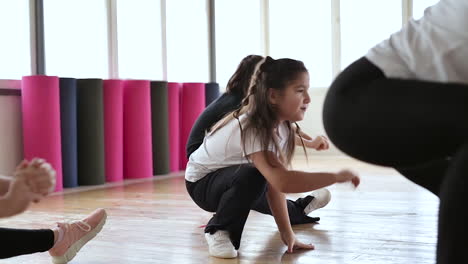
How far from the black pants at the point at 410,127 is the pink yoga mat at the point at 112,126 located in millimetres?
3166

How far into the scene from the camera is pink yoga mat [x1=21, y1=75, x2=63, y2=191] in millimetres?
3664

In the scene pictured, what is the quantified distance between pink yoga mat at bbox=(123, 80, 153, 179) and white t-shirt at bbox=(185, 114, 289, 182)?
215 centimetres

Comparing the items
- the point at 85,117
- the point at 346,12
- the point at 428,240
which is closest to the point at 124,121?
the point at 85,117

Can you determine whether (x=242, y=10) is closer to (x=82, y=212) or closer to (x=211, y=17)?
(x=211, y=17)

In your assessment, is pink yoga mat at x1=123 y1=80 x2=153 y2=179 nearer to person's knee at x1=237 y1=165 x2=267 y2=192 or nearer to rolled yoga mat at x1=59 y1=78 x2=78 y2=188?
rolled yoga mat at x1=59 y1=78 x2=78 y2=188

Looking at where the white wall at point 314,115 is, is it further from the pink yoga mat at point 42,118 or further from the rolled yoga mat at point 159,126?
the pink yoga mat at point 42,118

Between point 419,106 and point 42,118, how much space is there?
305 centimetres

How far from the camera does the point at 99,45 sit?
15.3 feet

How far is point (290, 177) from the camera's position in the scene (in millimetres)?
1706

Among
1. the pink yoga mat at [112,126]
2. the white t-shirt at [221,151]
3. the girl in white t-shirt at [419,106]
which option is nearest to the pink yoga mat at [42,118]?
the pink yoga mat at [112,126]

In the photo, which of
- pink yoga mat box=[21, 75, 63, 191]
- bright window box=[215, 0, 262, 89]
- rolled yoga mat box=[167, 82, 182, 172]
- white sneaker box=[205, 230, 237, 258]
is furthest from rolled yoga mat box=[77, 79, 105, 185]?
bright window box=[215, 0, 262, 89]

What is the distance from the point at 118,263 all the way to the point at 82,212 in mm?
1165

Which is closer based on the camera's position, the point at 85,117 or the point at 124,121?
the point at 85,117

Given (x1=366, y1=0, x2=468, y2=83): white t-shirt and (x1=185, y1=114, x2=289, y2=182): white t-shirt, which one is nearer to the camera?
(x1=366, y1=0, x2=468, y2=83): white t-shirt
